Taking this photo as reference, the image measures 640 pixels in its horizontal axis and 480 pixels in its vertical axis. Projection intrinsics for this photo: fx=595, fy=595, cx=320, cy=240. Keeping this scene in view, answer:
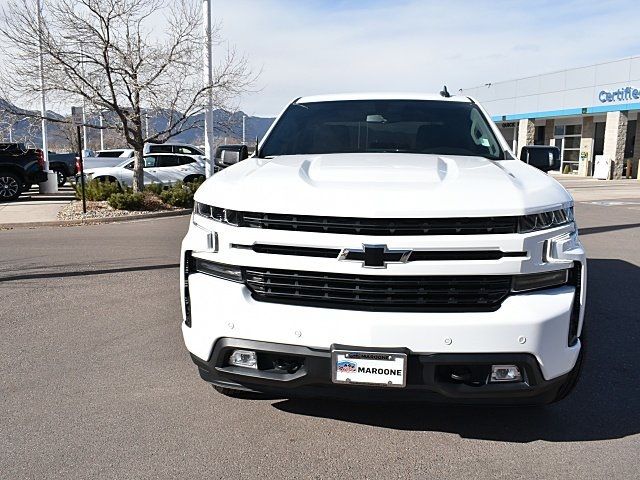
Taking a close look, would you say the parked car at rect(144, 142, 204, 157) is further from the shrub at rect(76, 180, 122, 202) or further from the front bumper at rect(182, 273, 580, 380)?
the front bumper at rect(182, 273, 580, 380)

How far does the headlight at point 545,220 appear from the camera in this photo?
9.35 feet

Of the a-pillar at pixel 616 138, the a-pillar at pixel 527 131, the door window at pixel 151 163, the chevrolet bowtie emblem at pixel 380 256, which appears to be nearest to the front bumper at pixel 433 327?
the chevrolet bowtie emblem at pixel 380 256

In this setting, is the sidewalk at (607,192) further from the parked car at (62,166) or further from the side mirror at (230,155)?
the parked car at (62,166)

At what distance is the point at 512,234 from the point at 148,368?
279 centimetres

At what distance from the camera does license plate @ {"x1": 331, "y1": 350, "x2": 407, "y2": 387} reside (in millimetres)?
2773

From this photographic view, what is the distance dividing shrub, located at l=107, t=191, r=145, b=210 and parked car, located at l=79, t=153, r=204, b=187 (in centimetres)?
364

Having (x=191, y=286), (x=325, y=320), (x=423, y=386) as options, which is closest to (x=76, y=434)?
(x=191, y=286)

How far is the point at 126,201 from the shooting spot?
1488 cm

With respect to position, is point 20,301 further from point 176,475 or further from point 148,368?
point 176,475

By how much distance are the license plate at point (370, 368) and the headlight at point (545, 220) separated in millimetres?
851

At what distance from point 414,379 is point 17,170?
18.0 m

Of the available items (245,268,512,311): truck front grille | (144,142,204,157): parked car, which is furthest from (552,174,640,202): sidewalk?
(245,268,512,311): truck front grille

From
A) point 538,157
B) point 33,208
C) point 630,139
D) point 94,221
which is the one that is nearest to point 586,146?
point 630,139

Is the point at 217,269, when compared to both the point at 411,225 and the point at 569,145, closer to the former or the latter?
the point at 411,225
